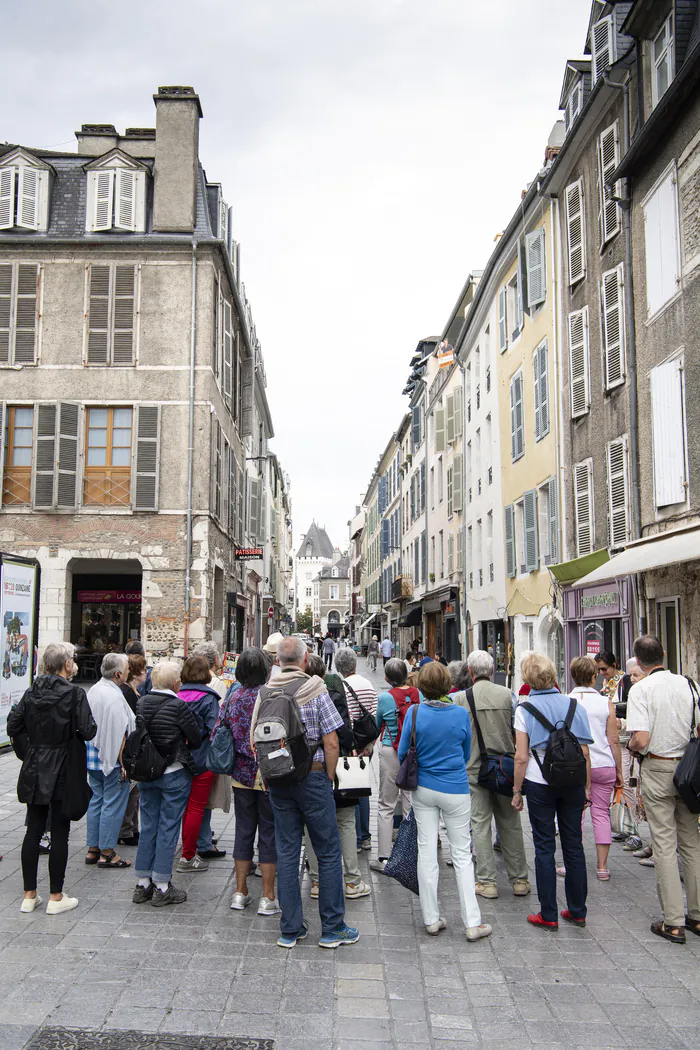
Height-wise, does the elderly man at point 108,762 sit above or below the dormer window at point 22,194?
below

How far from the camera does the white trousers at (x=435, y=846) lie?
215 inches

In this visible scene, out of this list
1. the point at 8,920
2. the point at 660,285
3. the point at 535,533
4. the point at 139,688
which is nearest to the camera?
the point at 8,920

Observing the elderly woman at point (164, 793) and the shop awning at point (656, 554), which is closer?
the elderly woman at point (164, 793)

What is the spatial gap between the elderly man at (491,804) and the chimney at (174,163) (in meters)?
17.2

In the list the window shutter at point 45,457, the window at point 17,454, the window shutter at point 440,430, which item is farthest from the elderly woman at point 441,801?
the window shutter at point 440,430

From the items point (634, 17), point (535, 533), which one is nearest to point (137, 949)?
point (634, 17)

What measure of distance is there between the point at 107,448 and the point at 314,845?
16454 mm

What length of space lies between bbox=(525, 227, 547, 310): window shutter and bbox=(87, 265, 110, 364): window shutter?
9574 millimetres

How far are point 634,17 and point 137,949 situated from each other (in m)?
13.7

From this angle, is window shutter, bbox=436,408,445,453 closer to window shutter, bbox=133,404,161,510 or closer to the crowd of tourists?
window shutter, bbox=133,404,161,510

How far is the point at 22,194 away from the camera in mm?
20922

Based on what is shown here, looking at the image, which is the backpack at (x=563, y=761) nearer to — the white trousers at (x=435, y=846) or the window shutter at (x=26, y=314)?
the white trousers at (x=435, y=846)

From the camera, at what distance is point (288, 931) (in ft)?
17.5

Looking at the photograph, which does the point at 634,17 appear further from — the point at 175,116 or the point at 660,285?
the point at 175,116
